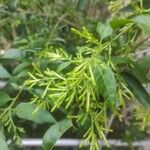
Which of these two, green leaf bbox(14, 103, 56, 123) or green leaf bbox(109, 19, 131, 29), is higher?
green leaf bbox(109, 19, 131, 29)

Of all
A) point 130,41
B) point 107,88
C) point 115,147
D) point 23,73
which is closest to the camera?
point 107,88

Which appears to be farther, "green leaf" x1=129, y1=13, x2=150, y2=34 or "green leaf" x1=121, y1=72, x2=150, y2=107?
"green leaf" x1=121, y1=72, x2=150, y2=107

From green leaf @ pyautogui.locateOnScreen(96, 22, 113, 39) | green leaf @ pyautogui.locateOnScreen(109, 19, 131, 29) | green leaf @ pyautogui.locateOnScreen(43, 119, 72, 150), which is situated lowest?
green leaf @ pyautogui.locateOnScreen(43, 119, 72, 150)

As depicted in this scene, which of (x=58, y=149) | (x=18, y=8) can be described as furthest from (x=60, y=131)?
(x=58, y=149)

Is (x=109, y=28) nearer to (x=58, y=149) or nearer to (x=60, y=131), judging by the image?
(x=60, y=131)

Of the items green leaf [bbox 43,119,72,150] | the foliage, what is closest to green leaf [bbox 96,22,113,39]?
the foliage

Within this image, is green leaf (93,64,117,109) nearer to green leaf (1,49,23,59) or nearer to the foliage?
the foliage

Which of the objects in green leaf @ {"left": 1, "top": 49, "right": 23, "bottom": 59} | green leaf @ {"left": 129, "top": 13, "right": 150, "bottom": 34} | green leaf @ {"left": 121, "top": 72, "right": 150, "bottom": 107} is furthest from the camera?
green leaf @ {"left": 1, "top": 49, "right": 23, "bottom": 59}

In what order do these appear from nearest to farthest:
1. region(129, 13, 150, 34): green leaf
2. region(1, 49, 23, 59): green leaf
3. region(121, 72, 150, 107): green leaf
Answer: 1. region(129, 13, 150, 34): green leaf
2. region(121, 72, 150, 107): green leaf
3. region(1, 49, 23, 59): green leaf
